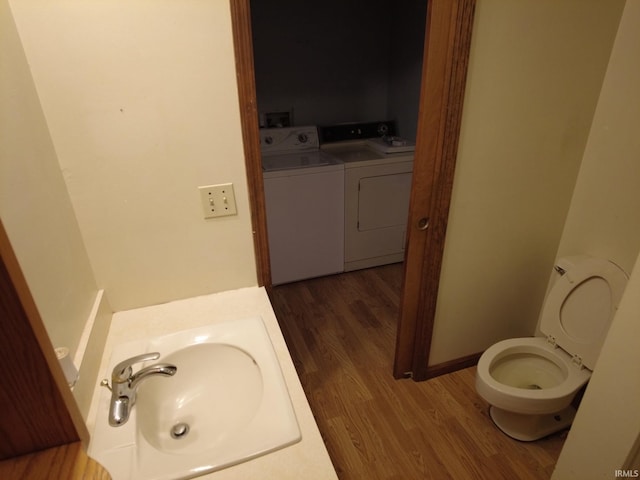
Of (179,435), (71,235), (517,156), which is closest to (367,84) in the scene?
(517,156)

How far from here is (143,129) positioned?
46.1 inches

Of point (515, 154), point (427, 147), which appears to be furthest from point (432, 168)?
point (515, 154)

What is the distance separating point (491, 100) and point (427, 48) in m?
0.35

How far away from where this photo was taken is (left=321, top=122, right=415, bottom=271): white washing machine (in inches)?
110

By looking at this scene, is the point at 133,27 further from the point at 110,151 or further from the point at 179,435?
the point at 179,435

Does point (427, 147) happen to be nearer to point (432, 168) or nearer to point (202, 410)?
point (432, 168)

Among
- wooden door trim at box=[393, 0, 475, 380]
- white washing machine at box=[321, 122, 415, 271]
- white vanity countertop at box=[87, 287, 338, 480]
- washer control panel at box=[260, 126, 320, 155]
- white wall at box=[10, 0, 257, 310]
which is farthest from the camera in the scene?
washer control panel at box=[260, 126, 320, 155]

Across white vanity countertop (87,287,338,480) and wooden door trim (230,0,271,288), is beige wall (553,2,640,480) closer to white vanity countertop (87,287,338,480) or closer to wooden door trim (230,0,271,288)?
white vanity countertop (87,287,338,480)

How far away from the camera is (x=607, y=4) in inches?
58.4

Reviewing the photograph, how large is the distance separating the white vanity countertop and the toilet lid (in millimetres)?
1271

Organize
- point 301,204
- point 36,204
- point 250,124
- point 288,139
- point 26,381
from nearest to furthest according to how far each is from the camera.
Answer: point 26,381 → point 36,204 → point 250,124 → point 301,204 → point 288,139

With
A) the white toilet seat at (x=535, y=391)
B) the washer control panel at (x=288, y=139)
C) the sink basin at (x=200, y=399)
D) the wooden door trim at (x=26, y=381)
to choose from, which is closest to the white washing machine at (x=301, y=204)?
the washer control panel at (x=288, y=139)

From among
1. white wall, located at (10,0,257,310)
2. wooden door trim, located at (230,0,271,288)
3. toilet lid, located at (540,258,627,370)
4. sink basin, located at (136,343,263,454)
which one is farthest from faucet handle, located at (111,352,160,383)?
toilet lid, located at (540,258,627,370)

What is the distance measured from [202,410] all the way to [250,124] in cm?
87
